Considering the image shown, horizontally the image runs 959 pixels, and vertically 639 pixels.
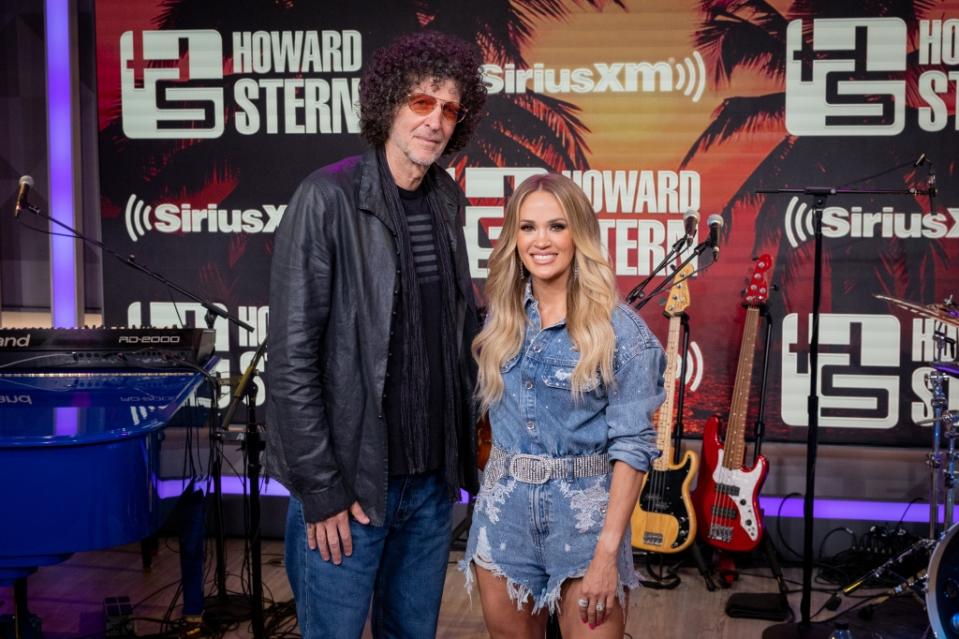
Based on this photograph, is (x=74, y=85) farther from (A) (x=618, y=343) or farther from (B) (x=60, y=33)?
(A) (x=618, y=343)

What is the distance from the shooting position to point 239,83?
5.14 meters

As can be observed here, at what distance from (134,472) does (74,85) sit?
10.9 ft

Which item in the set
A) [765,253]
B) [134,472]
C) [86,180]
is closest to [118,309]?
[86,180]

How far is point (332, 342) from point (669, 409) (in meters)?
2.76

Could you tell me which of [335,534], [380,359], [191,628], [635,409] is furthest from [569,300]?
[191,628]

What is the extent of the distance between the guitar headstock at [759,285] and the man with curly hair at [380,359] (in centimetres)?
251

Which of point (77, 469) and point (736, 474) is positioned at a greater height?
point (77, 469)

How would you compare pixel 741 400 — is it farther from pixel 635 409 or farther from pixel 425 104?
pixel 425 104

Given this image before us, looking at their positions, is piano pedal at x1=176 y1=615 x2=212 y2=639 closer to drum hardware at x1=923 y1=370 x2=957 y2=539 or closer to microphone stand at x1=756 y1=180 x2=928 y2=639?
microphone stand at x1=756 y1=180 x2=928 y2=639

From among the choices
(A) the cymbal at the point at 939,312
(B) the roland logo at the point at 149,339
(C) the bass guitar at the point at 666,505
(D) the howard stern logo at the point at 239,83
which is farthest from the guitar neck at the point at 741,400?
(B) the roland logo at the point at 149,339

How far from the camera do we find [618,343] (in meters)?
2.20

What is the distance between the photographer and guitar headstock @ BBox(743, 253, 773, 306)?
15.1 ft

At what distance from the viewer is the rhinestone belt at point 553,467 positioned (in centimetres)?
220

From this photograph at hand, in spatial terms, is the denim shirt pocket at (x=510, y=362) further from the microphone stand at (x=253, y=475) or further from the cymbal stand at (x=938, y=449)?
the cymbal stand at (x=938, y=449)
